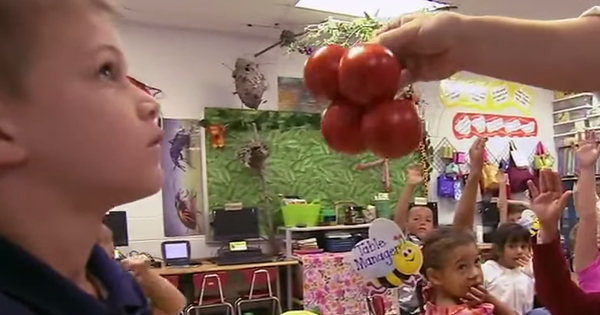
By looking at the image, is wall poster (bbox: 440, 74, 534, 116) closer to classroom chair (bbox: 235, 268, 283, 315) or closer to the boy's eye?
classroom chair (bbox: 235, 268, 283, 315)

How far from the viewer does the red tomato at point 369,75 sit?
953 millimetres

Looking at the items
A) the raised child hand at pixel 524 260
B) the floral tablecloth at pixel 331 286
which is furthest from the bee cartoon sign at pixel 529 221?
the floral tablecloth at pixel 331 286

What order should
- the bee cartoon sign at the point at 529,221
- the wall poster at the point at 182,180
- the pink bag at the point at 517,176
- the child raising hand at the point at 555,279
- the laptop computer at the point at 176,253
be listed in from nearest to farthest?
the child raising hand at the point at 555,279 → the bee cartoon sign at the point at 529,221 → the laptop computer at the point at 176,253 → the wall poster at the point at 182,180 → the pink bag at the point at 517,176

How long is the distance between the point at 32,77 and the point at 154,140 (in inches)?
4.9

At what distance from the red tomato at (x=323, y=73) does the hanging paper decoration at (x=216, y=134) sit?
4.12 m

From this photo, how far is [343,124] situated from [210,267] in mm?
3841

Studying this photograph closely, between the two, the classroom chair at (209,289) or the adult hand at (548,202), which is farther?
the classroom chair at (209,289)

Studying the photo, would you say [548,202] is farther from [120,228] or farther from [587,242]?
[120,228]

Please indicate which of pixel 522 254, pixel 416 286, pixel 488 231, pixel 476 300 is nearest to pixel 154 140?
pixel 476 300

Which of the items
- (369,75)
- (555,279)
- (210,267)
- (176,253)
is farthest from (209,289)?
(369,75)

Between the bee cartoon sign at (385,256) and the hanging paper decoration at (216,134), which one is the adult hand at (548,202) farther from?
the hanging paper decoration at (216,134)

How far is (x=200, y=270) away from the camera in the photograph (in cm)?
459

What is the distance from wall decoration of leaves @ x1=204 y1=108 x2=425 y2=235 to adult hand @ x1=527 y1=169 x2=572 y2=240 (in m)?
3.65

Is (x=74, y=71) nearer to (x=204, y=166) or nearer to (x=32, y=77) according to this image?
(x=32, y=77)
